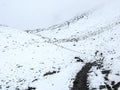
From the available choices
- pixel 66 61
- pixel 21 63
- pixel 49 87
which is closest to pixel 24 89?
pixel 49 87

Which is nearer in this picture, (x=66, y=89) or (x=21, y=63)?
(x=66, y=89)

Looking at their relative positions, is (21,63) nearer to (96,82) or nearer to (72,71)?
(72,71)

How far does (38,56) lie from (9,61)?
553 cm

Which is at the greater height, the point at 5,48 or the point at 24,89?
the point at 5,48

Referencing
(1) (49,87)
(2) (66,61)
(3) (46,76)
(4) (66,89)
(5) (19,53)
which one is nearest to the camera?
(4) (66,89)

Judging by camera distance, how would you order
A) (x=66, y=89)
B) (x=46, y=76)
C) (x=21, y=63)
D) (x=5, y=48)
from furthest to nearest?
1. (x=5, y=48)
2. (x=21, y=63)
3. (x=46, y=76)
4. (x=66, y=89)

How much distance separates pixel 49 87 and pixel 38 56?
53.3 feet

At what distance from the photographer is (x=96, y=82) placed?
23594 millimetres

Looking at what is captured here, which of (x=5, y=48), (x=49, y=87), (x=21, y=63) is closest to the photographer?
(x=49, y=87)

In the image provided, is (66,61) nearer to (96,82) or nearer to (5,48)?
(5,48)

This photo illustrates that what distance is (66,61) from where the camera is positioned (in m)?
38.6

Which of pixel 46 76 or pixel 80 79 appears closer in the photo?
pixel 80 79

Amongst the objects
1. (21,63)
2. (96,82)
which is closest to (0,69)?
(21,63)

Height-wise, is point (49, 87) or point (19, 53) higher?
point (19, 53)
